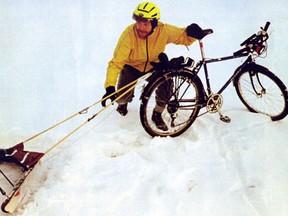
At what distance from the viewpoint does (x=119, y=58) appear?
349 centimetres

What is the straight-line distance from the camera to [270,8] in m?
4.03

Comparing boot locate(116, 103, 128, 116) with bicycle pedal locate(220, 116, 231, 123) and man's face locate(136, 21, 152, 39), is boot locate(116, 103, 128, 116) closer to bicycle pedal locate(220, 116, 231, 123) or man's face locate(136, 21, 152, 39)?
man's face locate(136, 21, 152, 39)

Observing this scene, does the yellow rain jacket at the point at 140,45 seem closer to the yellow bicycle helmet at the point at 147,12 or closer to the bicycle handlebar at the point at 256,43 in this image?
the yellow bicycle helmet at the point at 147,12

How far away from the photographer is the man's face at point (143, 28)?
11.1ft

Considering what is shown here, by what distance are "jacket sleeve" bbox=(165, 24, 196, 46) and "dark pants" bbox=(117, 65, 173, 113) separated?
41 cm

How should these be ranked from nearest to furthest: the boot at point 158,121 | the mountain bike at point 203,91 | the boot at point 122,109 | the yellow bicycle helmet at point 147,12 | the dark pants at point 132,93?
1. the yellow bicycle helmet at point 147,12
2. the mountain bike at point 203,91
3. the dark pants at point 132,93
4. the boot at point 158,121
5. the boot at point 122,109

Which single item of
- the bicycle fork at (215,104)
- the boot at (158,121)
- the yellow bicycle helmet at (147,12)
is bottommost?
the boot at (158,121)

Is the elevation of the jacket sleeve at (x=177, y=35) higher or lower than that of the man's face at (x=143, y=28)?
lower

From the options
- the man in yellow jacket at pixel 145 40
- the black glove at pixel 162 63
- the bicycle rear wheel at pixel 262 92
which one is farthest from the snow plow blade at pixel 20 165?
the bicycle rear wheel at pixel 262 92

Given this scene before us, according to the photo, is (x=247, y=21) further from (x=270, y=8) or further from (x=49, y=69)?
(x=49, y=69)

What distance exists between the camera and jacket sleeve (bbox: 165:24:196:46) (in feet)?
11.6

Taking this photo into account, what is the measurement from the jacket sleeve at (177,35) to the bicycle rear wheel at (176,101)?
13.1 inches

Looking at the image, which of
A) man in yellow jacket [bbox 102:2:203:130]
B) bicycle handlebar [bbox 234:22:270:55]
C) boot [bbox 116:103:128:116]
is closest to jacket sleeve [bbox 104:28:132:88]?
man in yellow jacket [bbox 102:2:203:130]

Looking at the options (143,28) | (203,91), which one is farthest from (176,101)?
(143,28)
